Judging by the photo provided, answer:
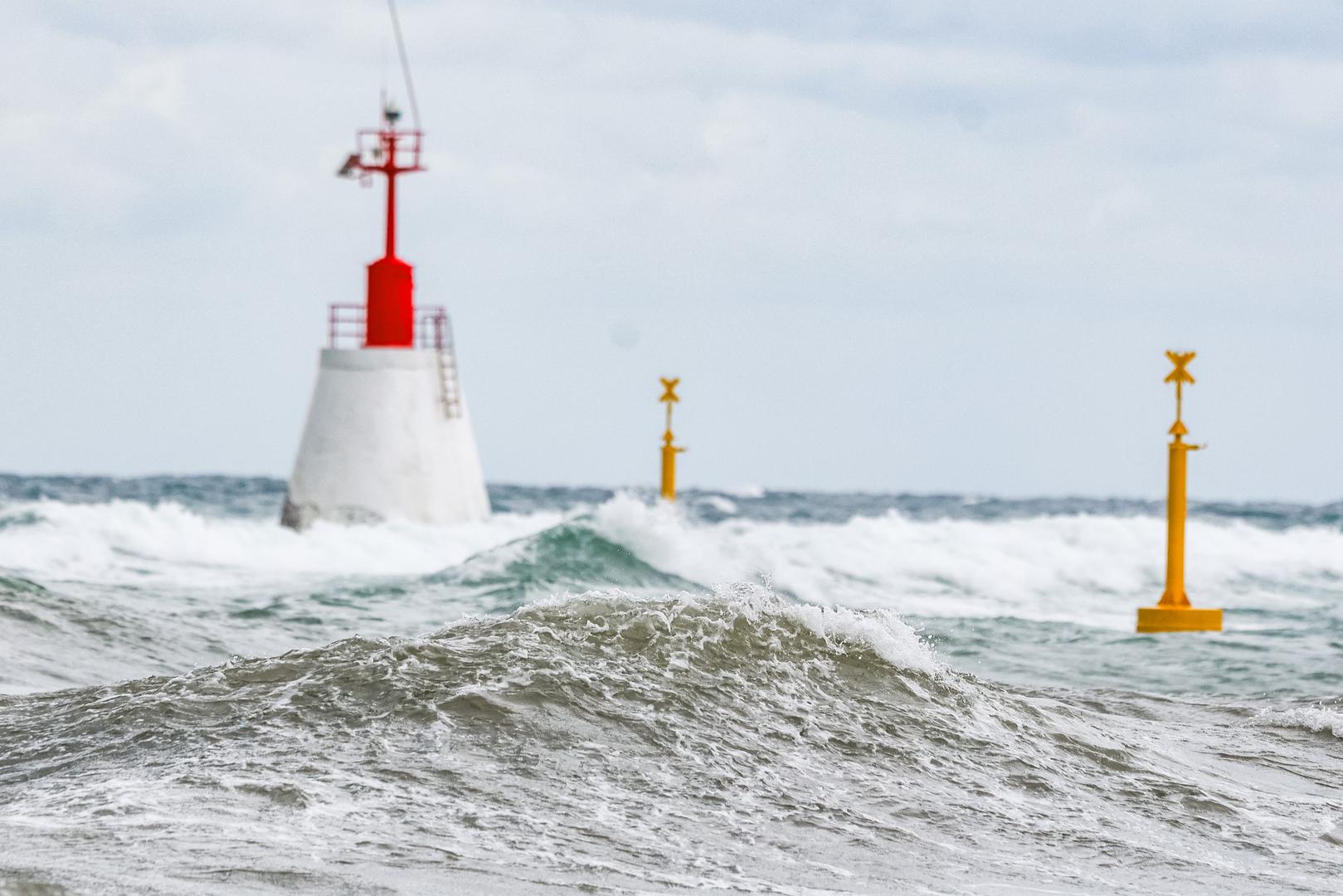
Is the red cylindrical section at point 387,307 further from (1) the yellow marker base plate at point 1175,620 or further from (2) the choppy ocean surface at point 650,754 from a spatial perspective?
(1) the yellow marker base plate at point 1175,620

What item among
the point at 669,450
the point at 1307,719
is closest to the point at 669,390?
the point at 669,450

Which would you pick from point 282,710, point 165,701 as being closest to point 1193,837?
point 282,710

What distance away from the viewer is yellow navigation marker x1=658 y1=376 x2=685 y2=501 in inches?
624

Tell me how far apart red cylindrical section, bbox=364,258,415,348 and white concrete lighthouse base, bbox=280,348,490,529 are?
34 centimetres

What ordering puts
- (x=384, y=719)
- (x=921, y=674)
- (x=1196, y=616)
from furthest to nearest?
(x=1196, y=616) → (x=921, y=674) → (x=384, y=719)

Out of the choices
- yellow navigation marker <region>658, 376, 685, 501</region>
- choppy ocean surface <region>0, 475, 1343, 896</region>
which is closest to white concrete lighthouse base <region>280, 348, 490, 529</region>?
→ yellow navigation marker <region>658, 376, 685, 501</region>

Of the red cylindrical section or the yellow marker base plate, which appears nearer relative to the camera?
the yellow marker base plate

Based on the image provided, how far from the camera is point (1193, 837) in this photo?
17.7 feet

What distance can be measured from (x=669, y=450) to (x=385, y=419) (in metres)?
4.02

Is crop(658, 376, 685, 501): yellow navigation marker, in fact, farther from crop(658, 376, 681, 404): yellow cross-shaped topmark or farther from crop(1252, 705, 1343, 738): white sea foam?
crop(1252, 705, 1343, 738): white sea foam

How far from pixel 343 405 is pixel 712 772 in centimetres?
1338

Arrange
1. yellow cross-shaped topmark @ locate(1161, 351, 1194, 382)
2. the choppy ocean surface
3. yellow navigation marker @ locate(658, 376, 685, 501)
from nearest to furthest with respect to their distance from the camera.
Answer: the choppy ocean surface < yellow cross-shaped topmark @ locate(1161, 351, 1194, 382) < yellow navigation marker @ locate(658, 376, 685, 501)

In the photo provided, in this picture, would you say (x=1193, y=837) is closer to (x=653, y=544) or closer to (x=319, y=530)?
(x=653, y=544)

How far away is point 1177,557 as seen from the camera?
1203 centimetres
